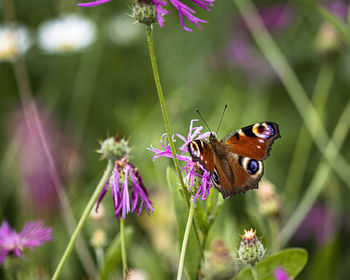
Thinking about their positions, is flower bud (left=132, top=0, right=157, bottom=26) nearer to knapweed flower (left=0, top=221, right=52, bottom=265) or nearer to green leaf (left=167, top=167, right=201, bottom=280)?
green leaf (left=167, top=167, right=201, bottom=280)

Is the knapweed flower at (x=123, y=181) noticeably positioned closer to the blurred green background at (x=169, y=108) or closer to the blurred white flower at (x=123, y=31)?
the blurred green background at (x=169, y=108)

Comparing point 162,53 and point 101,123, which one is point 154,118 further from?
point 162,53

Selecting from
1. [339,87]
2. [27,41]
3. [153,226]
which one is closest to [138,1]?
[153,226]

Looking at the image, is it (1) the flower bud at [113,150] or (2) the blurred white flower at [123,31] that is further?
(2) the blurred white flower at [123,31]

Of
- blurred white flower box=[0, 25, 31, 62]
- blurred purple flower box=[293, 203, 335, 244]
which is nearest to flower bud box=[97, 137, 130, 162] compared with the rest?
blurred purple flower box=[293, 203, 335, 244]

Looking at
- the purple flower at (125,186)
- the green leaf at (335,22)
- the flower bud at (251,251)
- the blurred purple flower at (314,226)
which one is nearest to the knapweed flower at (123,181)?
the purple flower at (125,186)
